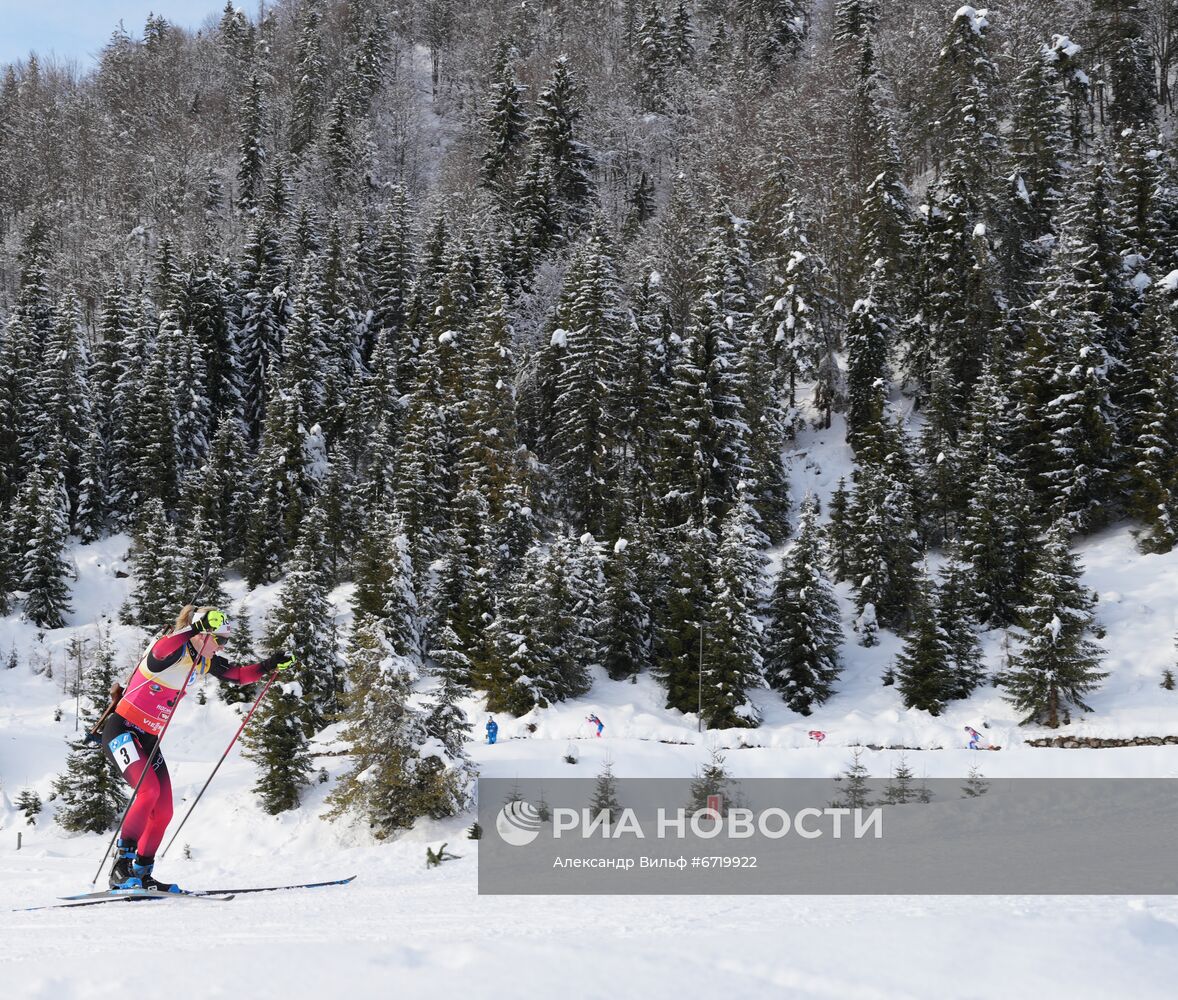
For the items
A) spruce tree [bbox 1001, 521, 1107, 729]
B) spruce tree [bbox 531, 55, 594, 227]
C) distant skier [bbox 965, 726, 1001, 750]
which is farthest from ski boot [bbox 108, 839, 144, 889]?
spruce tree [bbox 531, 55, 594, 227]

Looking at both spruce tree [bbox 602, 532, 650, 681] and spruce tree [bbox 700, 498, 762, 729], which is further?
spruce tree [bbox 602, 532, 650, 681]

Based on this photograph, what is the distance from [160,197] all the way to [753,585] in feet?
262

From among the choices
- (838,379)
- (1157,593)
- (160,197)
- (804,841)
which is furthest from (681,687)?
(160,197)

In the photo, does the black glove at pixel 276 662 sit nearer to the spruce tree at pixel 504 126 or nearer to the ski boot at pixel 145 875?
the ski boot at pixel 145 875

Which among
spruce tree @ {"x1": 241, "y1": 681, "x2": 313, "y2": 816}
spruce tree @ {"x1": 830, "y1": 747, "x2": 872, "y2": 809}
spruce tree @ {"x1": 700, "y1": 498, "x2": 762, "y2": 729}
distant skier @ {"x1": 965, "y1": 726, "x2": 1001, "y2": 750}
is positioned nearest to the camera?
spruce tree @ {"x1": 830, "y1": 747, "x2": 872, "y2": 809}

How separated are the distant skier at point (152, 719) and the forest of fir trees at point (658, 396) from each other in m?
7.73

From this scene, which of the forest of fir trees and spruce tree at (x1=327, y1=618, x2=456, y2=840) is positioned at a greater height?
the forest of fir trees

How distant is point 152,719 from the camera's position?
868 centimetres

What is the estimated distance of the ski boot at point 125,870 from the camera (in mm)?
8297

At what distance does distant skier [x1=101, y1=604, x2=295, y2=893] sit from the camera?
838cm

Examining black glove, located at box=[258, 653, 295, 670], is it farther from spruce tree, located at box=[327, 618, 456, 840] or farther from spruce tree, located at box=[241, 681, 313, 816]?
spruce tree, located at box=[241, 681, 313, 816]

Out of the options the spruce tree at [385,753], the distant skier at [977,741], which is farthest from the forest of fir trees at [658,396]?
Answer: the distant skier at [977,741]

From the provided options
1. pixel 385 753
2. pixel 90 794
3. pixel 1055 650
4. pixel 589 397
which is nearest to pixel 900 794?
pixel 385 753

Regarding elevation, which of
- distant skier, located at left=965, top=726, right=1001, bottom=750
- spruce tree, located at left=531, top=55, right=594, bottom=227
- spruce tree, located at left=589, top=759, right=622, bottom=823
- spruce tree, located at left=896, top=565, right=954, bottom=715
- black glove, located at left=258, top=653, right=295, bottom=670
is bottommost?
spruce tree, located at left=589, top=759, right=622, bottom=823
